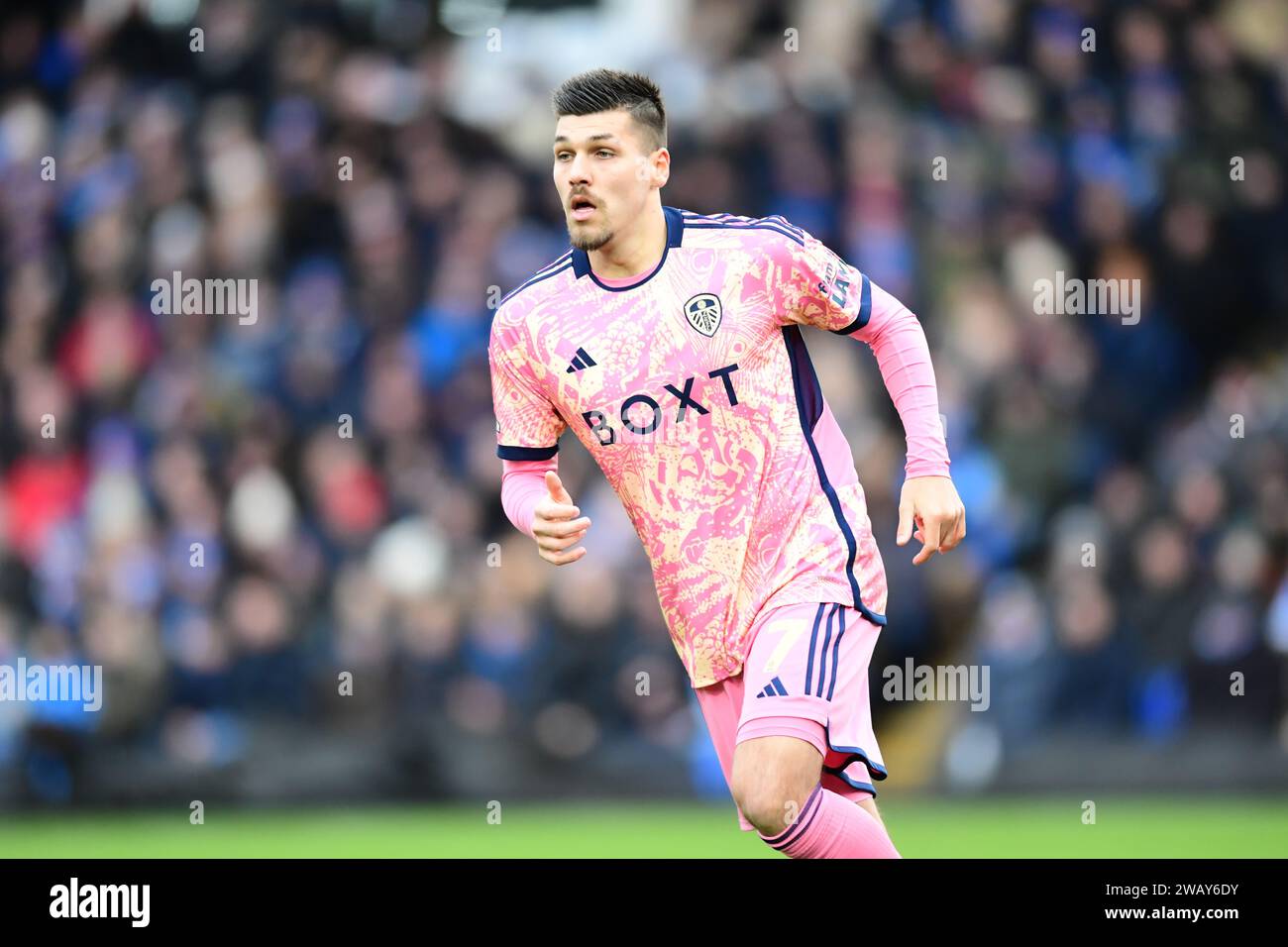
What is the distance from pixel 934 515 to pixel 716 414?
704 mm

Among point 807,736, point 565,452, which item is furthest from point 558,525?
point 565,452

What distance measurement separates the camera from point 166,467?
36.4 feet

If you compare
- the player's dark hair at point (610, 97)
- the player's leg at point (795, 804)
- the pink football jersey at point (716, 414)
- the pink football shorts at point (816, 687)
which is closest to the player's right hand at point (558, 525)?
Result: the pink football jersey at point (716, 414)

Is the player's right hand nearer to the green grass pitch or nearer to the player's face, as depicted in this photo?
the player's face

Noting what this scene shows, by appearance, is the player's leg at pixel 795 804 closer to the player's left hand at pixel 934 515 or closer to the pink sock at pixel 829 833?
the pink sock at pixel 829 833

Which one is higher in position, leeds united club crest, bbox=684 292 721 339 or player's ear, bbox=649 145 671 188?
player's ear, bbox=649 145 671 188

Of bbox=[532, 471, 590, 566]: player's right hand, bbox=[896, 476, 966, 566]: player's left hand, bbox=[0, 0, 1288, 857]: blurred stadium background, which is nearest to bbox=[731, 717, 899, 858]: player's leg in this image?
bbox=[896, 476, 966, 566]: player's left hand

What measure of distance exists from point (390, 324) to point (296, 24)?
8.30 feet

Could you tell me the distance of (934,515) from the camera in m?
5.10

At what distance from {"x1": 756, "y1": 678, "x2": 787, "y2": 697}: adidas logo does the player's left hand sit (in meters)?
0.53

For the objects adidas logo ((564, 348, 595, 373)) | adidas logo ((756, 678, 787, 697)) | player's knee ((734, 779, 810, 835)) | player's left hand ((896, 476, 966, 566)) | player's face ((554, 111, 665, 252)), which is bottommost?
player's knee ((734, 779, 810, 835))

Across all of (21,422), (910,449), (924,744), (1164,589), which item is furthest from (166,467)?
(910,449)

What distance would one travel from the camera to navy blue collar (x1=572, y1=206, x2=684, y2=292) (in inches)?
210

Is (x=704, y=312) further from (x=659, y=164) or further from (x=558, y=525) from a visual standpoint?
(x=558, y=525)
